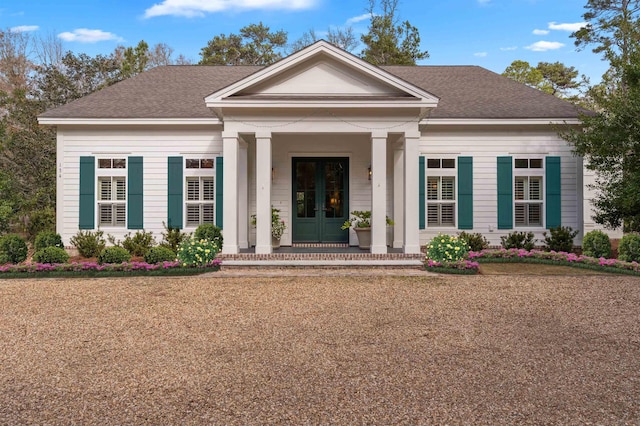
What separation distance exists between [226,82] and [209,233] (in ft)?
18.6

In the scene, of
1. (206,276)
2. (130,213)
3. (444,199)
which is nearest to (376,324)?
(206,276)

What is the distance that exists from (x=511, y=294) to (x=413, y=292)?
4.81ft

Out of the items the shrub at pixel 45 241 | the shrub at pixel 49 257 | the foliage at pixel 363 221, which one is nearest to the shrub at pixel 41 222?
the shrub at pixel 45 241

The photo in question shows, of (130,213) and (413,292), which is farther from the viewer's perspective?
(130,213)

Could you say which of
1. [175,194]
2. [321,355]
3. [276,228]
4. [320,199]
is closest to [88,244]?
[175,194]

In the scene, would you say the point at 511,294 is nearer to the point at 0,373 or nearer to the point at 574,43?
the point at 0,373

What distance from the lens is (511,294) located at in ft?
22.7

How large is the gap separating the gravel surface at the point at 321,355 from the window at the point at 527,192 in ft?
15.1

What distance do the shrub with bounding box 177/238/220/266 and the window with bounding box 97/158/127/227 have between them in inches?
143

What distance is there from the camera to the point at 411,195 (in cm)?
969

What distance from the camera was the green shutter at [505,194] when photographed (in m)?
11.6

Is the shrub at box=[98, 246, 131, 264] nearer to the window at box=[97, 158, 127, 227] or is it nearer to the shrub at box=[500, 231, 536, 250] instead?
the window at box=[97, 158, 127, 227]

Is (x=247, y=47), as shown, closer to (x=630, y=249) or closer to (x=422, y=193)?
(x=422, y=193)

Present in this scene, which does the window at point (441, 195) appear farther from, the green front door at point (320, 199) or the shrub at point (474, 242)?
the green front door at point (320, 199)
